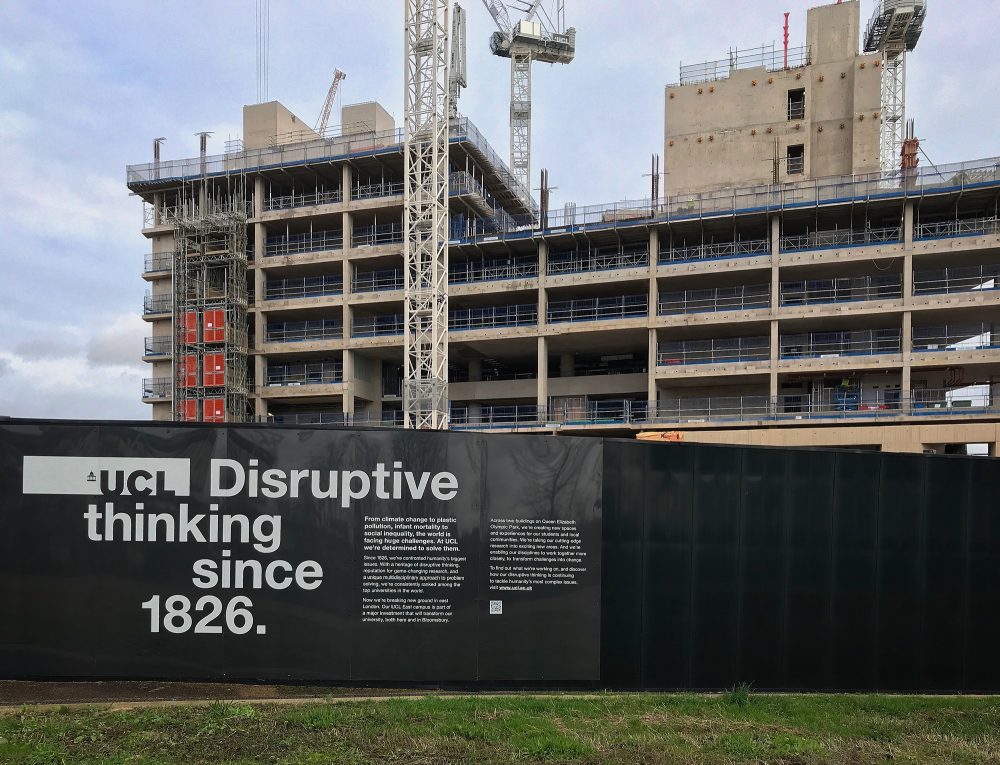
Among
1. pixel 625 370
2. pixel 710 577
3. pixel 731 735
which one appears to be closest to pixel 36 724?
pixel 731 735

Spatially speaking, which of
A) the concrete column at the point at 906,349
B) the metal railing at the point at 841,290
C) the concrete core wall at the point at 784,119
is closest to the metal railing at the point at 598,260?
the concrete core wall at the point at 784,119

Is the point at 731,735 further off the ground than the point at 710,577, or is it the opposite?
the point at 710,577

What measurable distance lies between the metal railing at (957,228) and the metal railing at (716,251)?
8658mm

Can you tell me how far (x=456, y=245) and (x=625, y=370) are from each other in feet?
53.5

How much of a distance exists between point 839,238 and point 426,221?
26.9m

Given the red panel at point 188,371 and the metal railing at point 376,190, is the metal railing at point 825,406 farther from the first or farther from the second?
the red panel at point 188,371

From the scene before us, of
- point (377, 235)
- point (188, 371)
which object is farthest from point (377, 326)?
point (188, 371)

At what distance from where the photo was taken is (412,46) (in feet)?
162

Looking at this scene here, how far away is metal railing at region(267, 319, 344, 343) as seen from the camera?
5184 centimetres

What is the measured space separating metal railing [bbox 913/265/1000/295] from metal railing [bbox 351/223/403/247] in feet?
114

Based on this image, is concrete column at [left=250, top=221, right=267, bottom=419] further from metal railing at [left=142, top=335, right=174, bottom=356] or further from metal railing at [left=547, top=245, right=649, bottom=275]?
metal railing at [left=547, top=245, right=649, bottom=275]

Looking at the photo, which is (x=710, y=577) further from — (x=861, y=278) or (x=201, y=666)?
(x=861, y=278)

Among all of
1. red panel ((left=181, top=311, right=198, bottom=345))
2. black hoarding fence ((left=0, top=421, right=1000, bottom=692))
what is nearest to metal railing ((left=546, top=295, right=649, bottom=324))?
red panel ((left=181, top=311, right=198, bottom=345))

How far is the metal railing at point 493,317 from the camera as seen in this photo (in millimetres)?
47719
